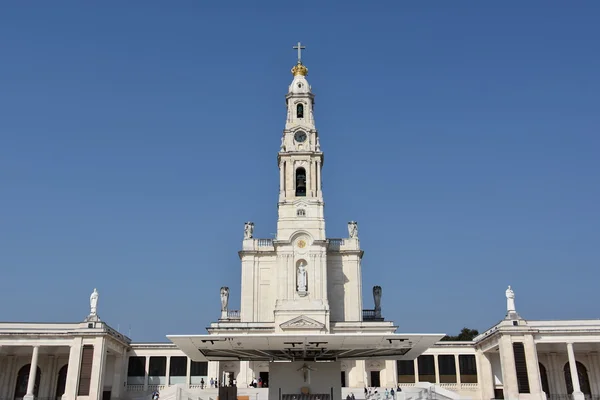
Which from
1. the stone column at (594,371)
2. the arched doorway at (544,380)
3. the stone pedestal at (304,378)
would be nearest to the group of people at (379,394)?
the stone pedestal at (304,378)

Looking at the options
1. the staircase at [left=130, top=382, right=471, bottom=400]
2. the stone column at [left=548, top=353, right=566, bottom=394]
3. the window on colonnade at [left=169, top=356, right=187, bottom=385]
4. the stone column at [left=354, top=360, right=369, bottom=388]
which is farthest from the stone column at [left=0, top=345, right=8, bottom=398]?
the stone column at [left=548, top=353, right=566, bottom=394]

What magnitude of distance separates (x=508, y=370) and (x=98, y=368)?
3460cm

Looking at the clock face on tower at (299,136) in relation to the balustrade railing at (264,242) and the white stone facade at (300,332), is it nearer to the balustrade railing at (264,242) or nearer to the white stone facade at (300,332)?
the white stone facade at (300,332)

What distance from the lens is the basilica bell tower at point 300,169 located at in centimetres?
6112

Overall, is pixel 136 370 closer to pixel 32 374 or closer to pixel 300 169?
pixel 32 374

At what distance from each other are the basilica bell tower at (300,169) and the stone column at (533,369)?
20621mm

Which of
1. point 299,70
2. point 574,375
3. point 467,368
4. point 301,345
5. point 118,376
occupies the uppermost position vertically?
point 299,70

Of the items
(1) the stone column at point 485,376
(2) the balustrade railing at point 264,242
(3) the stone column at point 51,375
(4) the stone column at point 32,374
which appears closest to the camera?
(4) the stone column at point 32,374

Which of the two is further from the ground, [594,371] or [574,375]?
[594,371]

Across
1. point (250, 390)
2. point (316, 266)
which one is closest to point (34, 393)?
point (250, 390)

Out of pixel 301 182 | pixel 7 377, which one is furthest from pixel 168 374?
pixel 301 182

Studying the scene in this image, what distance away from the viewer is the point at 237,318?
61.1 metres

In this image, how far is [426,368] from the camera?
62781 mm

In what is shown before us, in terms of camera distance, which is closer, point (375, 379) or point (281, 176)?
point (375, 379)
